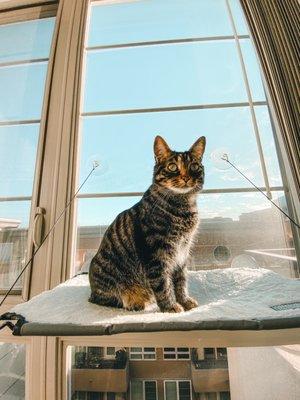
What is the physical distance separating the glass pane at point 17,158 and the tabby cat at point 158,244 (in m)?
0.87

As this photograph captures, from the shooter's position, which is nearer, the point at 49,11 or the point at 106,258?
the point at 106,258

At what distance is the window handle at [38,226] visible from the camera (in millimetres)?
1346

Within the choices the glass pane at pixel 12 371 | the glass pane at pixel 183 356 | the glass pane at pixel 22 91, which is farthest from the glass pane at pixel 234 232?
the glass pane at pixel 22 91

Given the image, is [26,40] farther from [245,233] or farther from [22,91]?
[245,233]

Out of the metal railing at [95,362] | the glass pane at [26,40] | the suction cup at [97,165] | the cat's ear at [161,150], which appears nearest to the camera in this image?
the cat's ear at [161,150]

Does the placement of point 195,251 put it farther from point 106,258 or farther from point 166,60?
point 166,60

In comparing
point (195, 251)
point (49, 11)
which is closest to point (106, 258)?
point (195, 251)

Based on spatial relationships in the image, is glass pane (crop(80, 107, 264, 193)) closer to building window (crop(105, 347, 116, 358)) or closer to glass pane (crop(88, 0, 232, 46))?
glass pane (crop(88, 0, 232, 46))

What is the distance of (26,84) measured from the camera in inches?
68.6

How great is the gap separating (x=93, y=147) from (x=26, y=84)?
0.74 m

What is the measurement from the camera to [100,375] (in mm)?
1307

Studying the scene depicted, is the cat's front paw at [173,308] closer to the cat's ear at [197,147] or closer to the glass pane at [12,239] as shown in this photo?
the cat's ear at [197,147]

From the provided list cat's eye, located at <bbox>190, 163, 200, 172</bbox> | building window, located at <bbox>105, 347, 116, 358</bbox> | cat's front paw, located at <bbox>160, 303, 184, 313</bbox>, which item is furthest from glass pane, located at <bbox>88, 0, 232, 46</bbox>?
building window, located at <bbox>105, 347, 116, 358</bbox>

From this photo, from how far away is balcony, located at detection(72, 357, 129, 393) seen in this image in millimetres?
1290
